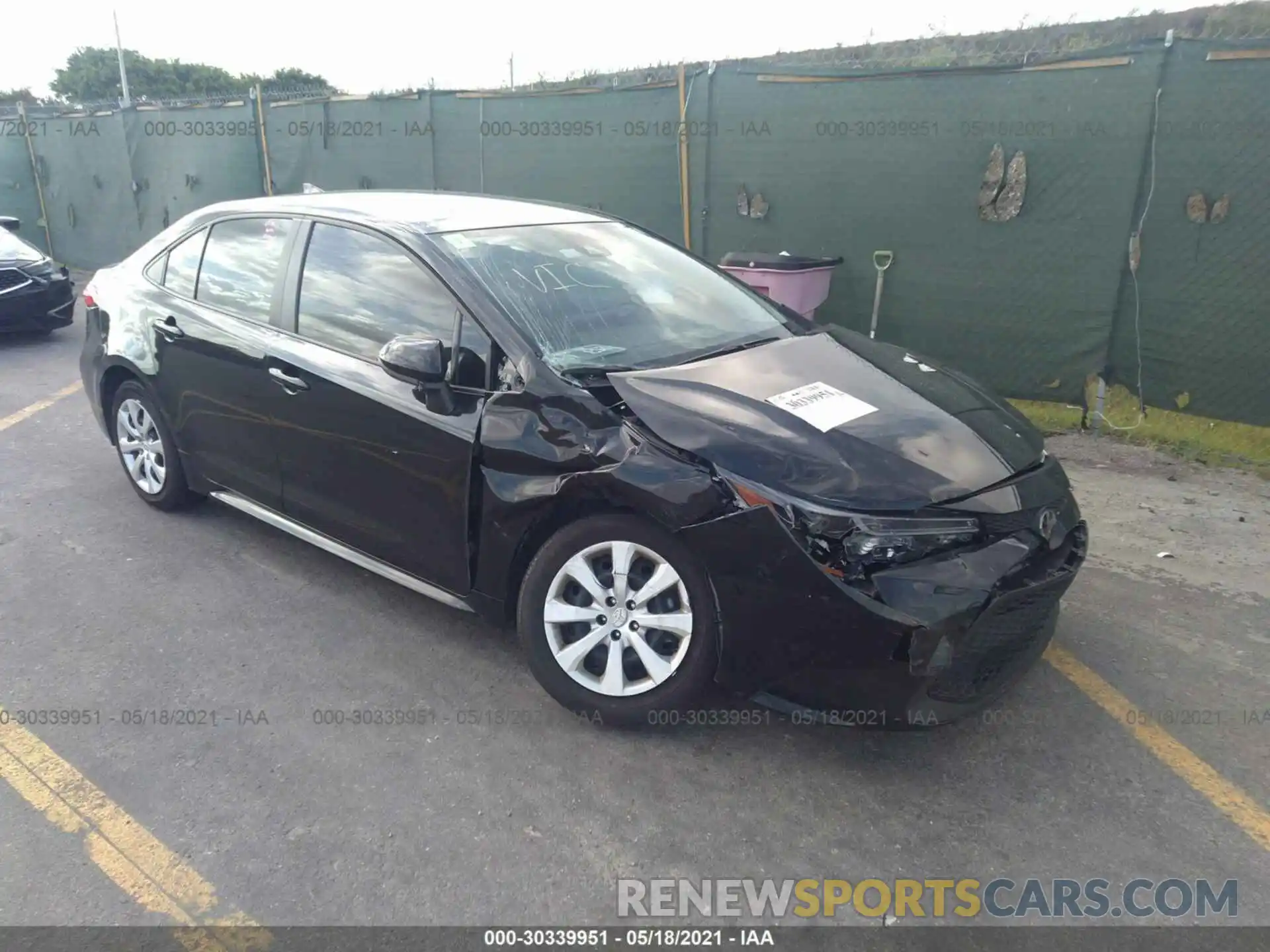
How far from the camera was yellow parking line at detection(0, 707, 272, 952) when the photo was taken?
2250 mm

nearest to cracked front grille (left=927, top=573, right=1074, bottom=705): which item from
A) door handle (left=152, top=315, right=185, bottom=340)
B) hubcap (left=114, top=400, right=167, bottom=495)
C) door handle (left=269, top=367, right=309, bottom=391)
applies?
door handle (left=269, top=367, right=309, bottom=391)

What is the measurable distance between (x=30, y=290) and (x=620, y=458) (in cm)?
872

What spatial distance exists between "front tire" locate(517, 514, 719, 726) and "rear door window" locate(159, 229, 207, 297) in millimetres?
2499

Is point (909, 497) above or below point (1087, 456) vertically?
above

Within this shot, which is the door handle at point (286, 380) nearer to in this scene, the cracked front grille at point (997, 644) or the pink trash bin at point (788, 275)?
the cracked front grille at point (997, 644)

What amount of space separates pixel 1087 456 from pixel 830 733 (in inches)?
Answer: 144

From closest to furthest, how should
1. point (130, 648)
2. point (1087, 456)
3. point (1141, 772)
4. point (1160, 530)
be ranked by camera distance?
point (1141, 772) < point (130, 648) < point (1160, 530) < point (1087, 456)

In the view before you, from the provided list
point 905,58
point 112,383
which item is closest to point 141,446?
point 112,383

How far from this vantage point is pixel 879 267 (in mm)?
6828

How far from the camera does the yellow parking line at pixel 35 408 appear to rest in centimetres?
646

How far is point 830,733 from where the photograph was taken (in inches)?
120

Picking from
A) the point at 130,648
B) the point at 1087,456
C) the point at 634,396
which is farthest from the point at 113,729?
the point at 1087,456

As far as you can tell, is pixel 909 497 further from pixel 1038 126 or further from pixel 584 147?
pixel 584 147

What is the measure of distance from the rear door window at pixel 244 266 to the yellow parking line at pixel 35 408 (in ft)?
8.92
